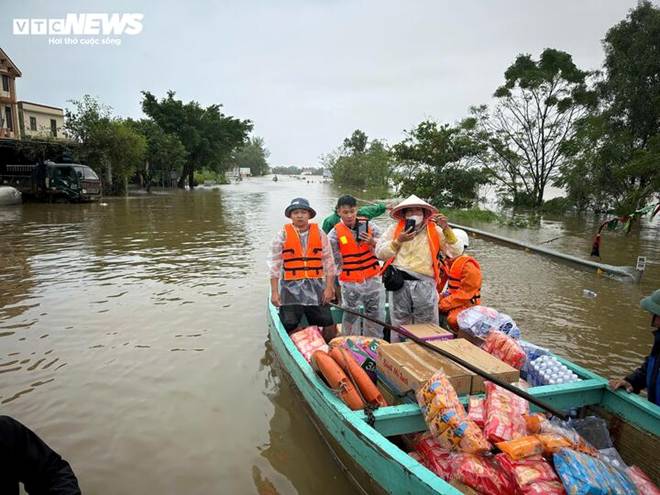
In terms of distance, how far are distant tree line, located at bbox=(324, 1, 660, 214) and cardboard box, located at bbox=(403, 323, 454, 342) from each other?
1190cm

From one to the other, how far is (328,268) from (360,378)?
1.73 m

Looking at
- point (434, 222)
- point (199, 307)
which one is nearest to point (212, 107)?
point (199, 307)

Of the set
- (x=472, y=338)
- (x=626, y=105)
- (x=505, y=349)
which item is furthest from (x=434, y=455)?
(x=626, y=105)

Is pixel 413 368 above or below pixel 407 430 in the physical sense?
above

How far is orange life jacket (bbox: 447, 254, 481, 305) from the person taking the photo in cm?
462

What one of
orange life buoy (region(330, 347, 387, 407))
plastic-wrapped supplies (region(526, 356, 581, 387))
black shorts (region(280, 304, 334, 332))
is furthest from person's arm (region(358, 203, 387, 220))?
plastic-wrapped supplies (region(526, 356, 581, 387))

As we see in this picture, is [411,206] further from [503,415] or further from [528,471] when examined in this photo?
[528,471]

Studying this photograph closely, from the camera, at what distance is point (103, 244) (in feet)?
38.8

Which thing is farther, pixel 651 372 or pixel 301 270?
pixel 301 270

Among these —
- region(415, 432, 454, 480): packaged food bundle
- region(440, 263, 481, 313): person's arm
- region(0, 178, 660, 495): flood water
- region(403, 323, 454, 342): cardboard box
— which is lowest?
region(0, 178, 660, 495): flood water

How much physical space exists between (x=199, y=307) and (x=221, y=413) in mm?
3082

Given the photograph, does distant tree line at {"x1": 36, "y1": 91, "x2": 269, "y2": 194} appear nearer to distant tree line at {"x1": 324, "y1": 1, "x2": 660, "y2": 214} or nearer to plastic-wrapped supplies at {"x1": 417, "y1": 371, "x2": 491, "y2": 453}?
distant tree line at {"x1": 324, "y1": 1, "x2": 660, "y2": 214}

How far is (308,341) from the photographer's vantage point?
14.0ft

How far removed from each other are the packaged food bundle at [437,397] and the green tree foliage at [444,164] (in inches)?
786
